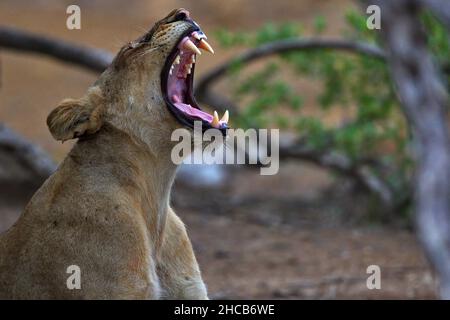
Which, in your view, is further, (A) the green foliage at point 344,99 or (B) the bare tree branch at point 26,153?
(A) the green foliage at point 344,99

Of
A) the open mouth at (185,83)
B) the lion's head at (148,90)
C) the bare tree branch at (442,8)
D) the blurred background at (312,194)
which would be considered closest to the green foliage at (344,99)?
the blurred background at (312,194)

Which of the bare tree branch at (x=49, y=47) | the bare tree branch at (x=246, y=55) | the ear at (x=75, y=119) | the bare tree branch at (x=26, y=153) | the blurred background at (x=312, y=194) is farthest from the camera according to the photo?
the bare tree branch at (x=49, y=47)

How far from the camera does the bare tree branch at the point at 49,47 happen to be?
320 inches

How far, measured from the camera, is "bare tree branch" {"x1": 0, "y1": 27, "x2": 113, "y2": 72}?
8.12m

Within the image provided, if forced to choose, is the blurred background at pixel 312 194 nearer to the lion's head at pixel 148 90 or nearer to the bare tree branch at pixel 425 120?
the lion's head at pixel 148 90

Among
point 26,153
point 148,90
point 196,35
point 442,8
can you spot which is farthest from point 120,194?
point 26,153

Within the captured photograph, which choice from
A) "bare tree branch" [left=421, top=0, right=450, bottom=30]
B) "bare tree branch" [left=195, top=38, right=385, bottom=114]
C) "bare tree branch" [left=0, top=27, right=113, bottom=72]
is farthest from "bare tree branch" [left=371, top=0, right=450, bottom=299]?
"bare tree branch" [left=0, top=27, right=113, bottom=72]

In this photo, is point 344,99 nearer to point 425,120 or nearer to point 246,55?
point 246,55

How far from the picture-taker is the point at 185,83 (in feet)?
13.6

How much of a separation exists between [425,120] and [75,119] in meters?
1.43

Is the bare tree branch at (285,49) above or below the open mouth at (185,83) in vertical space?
above

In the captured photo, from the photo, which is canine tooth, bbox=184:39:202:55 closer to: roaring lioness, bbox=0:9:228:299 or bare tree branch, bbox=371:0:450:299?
roaring lioness, bbox=0:9:228:299

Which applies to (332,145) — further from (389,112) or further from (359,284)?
(359,284)
